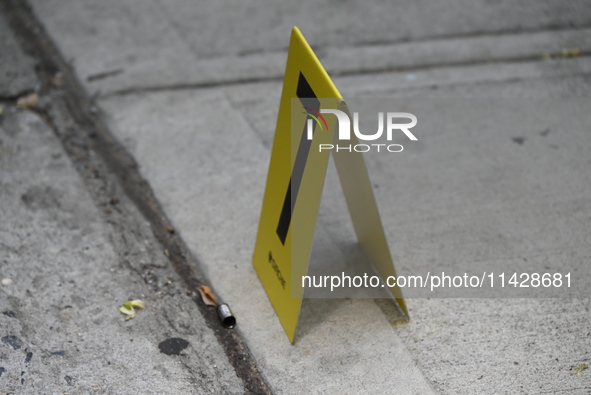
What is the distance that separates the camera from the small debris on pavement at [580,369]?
290cm

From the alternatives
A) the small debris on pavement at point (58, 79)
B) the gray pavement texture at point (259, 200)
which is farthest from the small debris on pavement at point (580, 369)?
the small debris on pavement at point (58, 79)

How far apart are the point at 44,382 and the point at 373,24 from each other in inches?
142

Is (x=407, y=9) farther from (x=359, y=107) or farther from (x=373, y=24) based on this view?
(x=359, y=107)

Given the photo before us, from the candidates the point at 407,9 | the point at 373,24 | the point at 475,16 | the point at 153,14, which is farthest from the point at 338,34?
the point at 153,14

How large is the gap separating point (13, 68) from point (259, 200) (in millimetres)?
2152

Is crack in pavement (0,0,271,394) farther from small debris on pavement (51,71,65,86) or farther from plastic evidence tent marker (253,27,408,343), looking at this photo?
plastic evidence tent marker (253,27,408,343)

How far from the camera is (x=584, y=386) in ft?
9.34

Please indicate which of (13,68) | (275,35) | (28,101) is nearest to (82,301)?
(28,101)

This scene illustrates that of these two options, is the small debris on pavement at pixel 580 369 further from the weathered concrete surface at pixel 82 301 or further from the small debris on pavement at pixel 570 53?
the small debris on pavement at pixel 570 53

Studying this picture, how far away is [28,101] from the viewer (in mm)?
4523

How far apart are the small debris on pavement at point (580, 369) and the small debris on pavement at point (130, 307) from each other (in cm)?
186

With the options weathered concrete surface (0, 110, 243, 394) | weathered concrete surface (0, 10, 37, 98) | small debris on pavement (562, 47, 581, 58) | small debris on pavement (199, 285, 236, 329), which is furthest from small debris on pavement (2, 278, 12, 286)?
small debris on pavement (562, 47, 581, 58)

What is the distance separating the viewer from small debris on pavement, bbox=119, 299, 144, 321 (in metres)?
3.13

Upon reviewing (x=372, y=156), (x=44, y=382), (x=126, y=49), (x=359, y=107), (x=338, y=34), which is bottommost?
(x=44, y=382)
